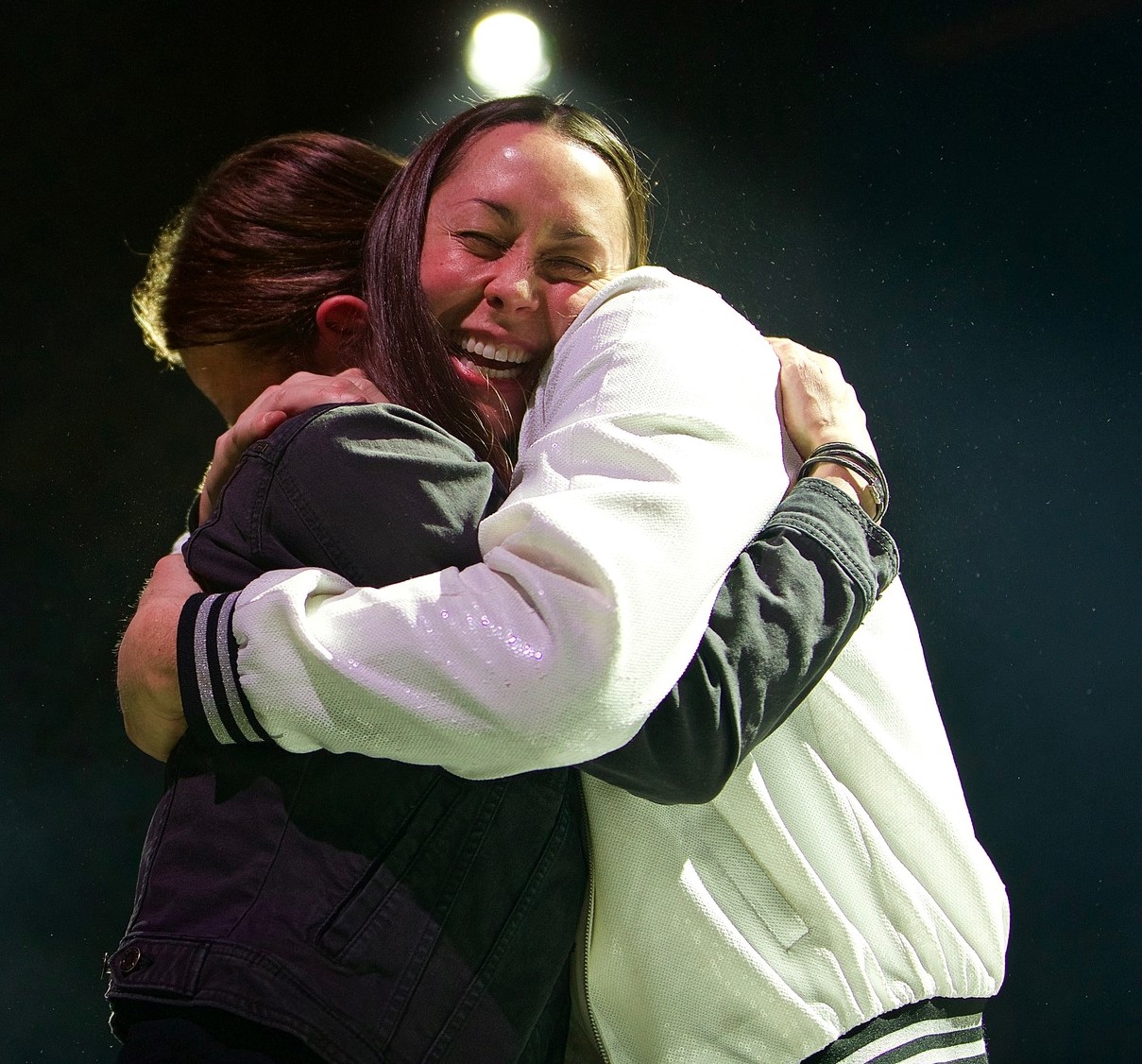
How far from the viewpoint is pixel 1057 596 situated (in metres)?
1.33

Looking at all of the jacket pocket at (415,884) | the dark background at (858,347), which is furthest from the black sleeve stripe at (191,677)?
the dark background at (858,347)

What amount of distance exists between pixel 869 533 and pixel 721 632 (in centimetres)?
16

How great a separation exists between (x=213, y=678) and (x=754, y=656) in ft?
1.05

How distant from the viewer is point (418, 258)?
1.00m

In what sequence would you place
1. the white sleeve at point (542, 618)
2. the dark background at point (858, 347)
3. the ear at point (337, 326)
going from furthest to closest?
the dark background at point (858, 347) → the ear at point (337, 326) → the white sleeve at point (542, 618)

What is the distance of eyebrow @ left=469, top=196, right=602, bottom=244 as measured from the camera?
3.23 feet

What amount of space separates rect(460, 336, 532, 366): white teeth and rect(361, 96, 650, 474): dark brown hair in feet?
0.14


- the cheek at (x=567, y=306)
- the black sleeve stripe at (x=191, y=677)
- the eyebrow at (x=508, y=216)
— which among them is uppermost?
the eyebrow at (x=508, y=216)

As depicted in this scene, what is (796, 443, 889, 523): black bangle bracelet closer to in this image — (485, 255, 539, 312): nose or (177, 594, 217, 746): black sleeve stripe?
(485, 255, 539, 312): nose

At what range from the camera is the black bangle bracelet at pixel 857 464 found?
0.83 m

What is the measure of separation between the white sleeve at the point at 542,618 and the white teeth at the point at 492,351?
29cm

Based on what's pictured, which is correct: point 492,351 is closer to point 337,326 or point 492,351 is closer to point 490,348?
point 490,348

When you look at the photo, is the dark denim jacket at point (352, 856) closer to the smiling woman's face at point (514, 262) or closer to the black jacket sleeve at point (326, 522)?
the black jacket sleeve at point (326, 522)

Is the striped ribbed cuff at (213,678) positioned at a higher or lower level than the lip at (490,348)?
lower
